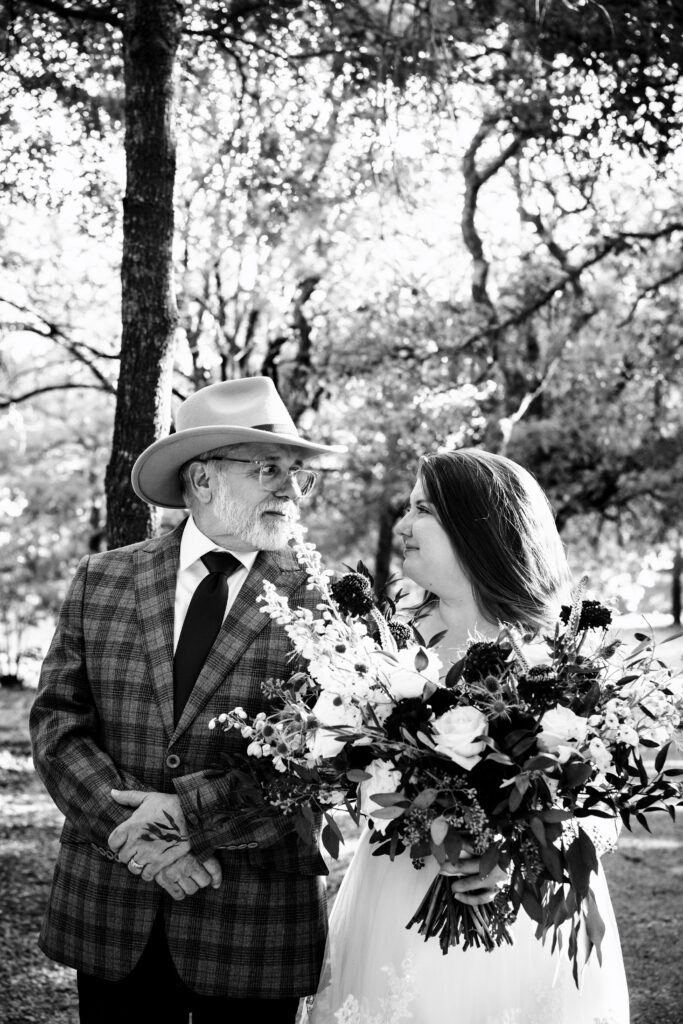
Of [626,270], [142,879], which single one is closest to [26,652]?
[626,270]

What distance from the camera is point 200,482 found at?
124 inches

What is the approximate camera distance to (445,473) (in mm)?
3078

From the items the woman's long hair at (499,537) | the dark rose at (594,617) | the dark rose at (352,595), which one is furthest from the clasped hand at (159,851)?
the dark rose at (594,617)

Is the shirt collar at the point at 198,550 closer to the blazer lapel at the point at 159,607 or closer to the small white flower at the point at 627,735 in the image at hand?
the blazer lapel at the point at 159,607

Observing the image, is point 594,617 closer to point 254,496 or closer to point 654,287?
point 254,496

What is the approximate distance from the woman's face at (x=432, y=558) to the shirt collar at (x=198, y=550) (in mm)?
475

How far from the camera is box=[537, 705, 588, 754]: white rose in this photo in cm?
217

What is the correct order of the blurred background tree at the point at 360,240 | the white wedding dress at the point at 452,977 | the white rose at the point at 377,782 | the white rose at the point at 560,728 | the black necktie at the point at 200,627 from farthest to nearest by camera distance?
the blurred background tree at the point at 360,240 → the black necktie at the point at 200,627 → the white wedding dress at the point at 452,977 → the white rose at the point at 377,782 → the white rose at the point at 560,728

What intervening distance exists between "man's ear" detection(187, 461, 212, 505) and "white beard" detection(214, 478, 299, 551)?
0.05 m

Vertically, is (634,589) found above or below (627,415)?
below

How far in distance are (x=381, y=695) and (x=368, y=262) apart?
407 inches

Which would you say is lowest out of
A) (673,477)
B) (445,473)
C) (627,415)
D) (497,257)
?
(445,473)

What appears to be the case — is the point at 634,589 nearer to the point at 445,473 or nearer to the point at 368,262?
the point at 445,473

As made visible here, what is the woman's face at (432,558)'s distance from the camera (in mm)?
3004
